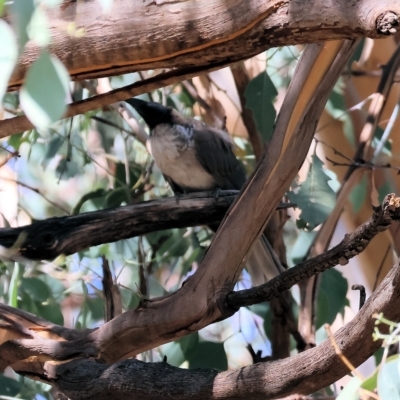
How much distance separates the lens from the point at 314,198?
1575 mm

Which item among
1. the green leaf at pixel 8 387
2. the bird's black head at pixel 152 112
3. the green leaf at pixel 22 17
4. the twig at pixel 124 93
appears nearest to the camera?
the green leaf at pixel 22 17

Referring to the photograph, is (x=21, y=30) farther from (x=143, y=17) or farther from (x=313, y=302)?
(x=313, y=302)

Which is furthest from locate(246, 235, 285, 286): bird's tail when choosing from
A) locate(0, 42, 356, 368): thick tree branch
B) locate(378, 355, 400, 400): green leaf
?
locate(378, 355, 400, 400): green leaf

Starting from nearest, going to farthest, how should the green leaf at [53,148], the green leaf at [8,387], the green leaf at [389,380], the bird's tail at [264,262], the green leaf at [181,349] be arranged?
the green leaf at [389,380], the green leaf at [8,387], the green leaf at [181,349], the bird's tail at [264,262], the green leaf at [53,148]

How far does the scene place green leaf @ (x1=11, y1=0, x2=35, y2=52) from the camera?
0.46 m

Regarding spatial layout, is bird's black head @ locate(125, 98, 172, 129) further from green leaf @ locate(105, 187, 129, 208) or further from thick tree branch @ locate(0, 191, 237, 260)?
thick tree branch @ locate(0, 191, 237, 260)

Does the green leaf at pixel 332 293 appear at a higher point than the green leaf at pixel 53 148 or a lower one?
lower

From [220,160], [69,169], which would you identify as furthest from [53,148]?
[220,160]

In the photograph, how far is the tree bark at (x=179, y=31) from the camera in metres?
0.82

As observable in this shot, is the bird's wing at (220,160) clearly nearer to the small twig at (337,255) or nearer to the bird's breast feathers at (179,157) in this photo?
the bird's breast feathers at (179,157)

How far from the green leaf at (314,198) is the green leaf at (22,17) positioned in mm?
1143

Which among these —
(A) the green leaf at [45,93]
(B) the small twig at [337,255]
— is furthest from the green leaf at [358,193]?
(A) the green leaf at [45,93]

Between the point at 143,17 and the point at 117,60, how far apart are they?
0.25 feet

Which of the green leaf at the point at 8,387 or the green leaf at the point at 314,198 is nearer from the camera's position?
the green leaf at the point at 8,387
